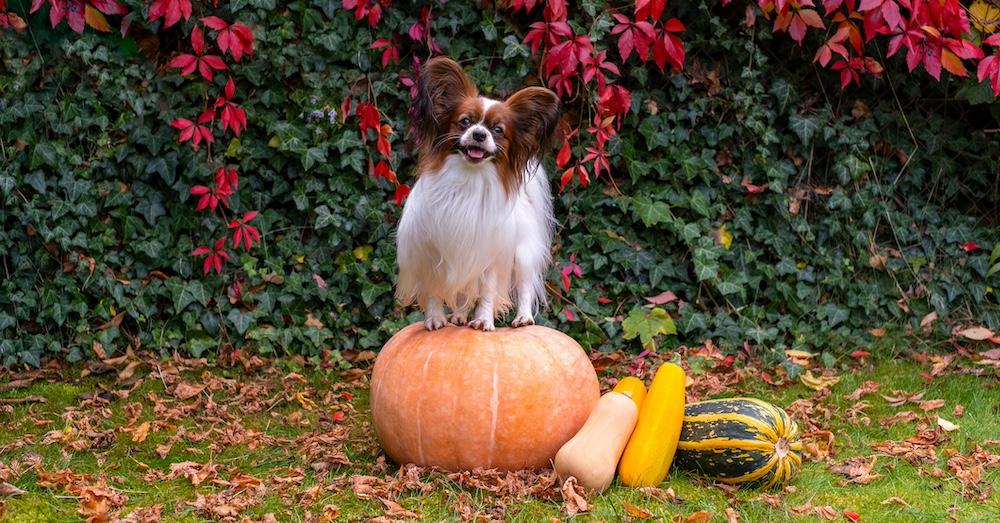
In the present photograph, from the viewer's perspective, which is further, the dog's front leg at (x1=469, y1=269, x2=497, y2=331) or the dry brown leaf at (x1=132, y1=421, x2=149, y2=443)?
the dry brown leaf at (x1=132, y1=421, x2=149, y2=443)

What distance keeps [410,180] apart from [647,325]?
1689 mm

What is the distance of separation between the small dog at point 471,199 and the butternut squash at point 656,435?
76 centimetres

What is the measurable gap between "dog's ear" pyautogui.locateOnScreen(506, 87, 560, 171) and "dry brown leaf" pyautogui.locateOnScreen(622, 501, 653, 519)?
1.39 metres

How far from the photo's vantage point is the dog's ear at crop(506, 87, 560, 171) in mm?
3869

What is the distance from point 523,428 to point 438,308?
27.7 inches

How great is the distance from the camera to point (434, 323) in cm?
419

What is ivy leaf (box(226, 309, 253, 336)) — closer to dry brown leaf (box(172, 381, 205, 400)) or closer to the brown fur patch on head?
dry brown leaf (box(172, 381, 205, 400))

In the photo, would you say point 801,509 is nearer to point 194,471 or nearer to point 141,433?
point 194,471

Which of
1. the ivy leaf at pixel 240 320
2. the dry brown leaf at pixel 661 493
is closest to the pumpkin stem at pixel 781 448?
the dry brown leaf at pixel 661 493

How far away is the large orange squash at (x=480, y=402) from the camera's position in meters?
3.80

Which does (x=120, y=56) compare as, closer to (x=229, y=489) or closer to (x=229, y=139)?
(x=229, y=139)

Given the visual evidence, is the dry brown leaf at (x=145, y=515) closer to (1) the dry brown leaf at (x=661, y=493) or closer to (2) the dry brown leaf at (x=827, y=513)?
(1) the dry brown leaf at (x=661, y=493)

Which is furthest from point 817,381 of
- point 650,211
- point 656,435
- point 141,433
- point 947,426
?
point 141,433

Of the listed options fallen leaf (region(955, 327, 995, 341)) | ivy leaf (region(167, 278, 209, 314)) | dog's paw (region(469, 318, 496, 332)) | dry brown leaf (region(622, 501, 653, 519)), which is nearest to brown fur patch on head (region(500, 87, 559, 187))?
dog's paw (region(469, 318, 496, 332))
